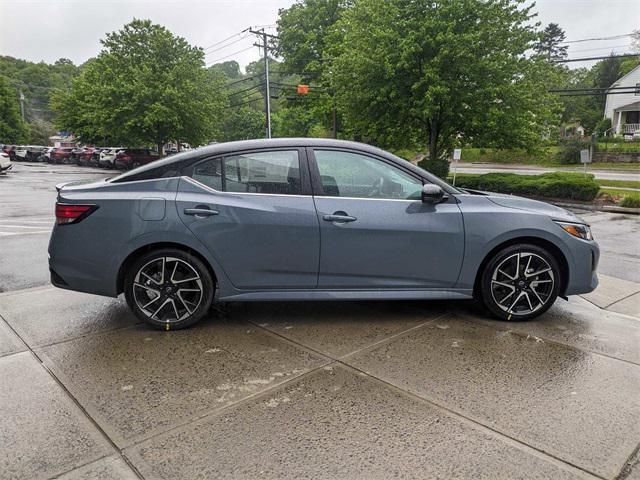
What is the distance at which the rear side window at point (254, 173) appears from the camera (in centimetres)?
398

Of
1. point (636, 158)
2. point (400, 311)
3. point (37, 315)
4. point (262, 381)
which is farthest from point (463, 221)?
point (636, 158)

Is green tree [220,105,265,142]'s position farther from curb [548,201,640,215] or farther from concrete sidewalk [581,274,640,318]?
concrete sidewalk [581,274,640,318]

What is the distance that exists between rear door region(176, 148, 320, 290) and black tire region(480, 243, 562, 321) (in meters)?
1.57

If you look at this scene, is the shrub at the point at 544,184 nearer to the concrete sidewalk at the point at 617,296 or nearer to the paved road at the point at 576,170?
the paved road at the point at 576,170

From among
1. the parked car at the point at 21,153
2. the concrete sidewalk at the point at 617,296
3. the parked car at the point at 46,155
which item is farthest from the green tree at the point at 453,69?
the parked car at the point at 21,153

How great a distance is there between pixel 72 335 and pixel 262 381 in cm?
185

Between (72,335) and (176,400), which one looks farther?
(72,335)

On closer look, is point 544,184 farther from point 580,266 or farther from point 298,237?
point 298,237

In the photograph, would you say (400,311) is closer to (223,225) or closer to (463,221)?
(463,221)

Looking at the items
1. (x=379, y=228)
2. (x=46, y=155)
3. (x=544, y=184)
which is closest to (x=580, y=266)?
(x=379, y=228)

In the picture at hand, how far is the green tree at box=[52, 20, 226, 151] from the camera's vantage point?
3169cm

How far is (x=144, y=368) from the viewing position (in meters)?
3.30

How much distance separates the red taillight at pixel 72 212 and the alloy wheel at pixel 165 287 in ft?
2.06

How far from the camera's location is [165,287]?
392 cm
